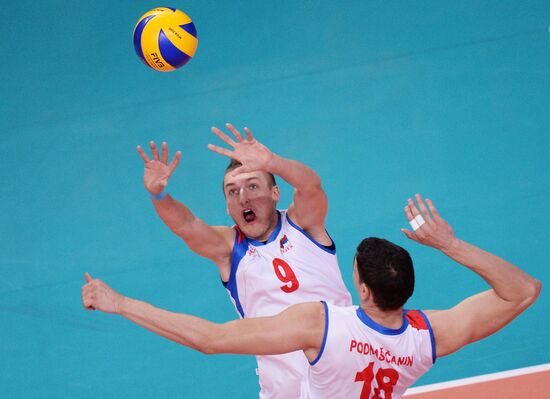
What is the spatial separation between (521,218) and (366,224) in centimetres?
149

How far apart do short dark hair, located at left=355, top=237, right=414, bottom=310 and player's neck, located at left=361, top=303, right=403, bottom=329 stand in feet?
0.12

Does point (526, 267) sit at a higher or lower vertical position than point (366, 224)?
lower

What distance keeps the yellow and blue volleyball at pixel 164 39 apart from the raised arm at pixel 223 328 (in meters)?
2.91

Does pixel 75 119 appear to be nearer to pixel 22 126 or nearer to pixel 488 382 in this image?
pixel 22 126

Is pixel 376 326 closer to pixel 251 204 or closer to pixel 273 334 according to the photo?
pixel 273 334

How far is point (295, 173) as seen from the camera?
5320mm

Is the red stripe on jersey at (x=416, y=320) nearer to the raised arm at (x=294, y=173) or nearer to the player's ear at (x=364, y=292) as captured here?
the player's ear at (x=364, y=292)

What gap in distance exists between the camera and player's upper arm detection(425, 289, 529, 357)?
4191mm

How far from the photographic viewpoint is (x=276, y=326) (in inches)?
158

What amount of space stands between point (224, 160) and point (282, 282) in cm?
426

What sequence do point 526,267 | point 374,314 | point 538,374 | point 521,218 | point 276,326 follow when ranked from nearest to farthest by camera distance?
point 276,326 → point 374,314 → point 538,374 → point 526,267 → point 521,218

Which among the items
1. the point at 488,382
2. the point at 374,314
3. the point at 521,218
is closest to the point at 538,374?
the point at 488,382

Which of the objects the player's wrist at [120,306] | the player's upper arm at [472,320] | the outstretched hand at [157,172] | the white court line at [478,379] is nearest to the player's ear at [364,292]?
the player's upper arm at [472,320]

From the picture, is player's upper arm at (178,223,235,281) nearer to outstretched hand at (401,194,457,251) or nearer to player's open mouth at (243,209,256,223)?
player's open mouth at (243,209,256,223)
